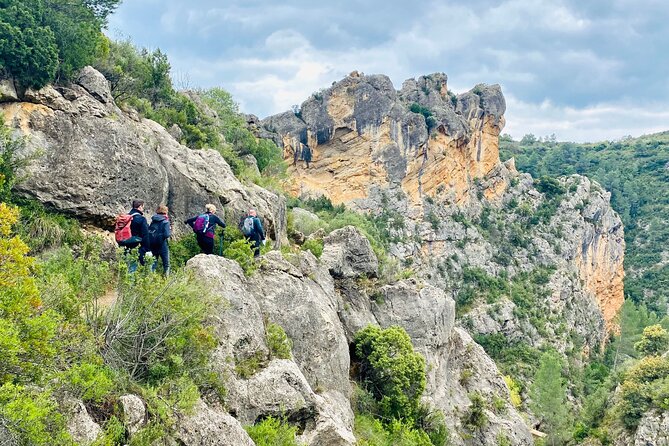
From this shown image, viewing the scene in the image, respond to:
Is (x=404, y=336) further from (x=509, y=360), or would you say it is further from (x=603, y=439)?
(x=509, y=360)

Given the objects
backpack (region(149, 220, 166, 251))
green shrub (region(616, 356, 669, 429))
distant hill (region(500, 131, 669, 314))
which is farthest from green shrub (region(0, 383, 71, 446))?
distant hill (region(500, 131, 669, 314))

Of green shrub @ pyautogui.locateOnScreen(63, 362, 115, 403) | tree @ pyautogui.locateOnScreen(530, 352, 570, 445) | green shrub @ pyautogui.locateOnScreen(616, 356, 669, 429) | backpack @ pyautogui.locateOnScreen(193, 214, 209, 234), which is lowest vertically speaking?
tree @ pyautogui.locateOnScreen(530, 352, 570, 445)

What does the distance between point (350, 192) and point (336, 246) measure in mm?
50888

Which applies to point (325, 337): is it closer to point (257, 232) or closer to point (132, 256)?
point (257, 232)

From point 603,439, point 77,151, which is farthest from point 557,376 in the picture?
point 77,151

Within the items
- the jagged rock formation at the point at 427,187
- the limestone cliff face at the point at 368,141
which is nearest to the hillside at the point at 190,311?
the jagged rock formation at the point at 427,187

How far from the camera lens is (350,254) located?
64.2 feet

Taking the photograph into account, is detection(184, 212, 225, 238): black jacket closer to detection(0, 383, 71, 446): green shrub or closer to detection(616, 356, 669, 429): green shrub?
detection(0, 383, 71, 446): green shrub

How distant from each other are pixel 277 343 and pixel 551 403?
1373 inches

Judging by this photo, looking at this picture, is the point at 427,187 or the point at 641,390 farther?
the point at 427,187

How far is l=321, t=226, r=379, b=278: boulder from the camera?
18719 mm

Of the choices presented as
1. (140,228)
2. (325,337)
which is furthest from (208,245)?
(325,337)

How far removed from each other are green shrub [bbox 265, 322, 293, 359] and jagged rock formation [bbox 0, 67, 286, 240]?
4.37 m

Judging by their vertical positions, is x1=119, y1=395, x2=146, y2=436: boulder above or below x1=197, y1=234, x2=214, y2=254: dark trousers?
below
